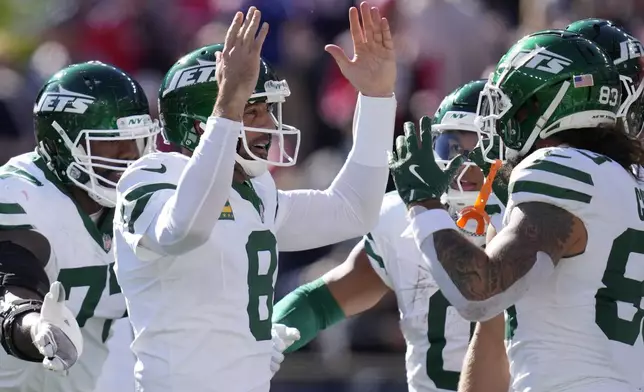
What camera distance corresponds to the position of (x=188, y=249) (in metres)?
3.31

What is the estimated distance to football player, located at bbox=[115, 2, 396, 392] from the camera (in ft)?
10.9

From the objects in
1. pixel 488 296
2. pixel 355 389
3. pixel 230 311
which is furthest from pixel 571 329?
pixel 355 389

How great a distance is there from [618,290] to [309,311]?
1657 mm

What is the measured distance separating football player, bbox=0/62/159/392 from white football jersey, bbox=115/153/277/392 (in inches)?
15.7

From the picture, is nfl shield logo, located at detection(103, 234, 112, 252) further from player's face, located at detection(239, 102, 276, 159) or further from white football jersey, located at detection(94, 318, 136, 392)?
player's face, located at detection(239, 102, 276, 159)

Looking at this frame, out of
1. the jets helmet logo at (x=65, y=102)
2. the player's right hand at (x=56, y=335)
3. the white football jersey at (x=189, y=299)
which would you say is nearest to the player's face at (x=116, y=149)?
the jets helmet logo at (x=65, y=102)

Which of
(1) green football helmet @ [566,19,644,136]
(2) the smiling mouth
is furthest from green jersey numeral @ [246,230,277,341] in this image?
(1) green football helmet @ [566,19,644,136]

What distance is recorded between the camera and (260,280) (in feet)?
11.8

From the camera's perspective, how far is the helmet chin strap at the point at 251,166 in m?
3.73

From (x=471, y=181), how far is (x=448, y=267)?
5.03 feet

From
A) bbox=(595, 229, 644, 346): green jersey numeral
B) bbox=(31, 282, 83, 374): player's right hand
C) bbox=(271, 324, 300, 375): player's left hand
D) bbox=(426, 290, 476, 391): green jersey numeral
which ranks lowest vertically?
bbox=(426, 290, 476, 391): green jersey numeral

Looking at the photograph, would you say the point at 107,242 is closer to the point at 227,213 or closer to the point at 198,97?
the point at 198,97

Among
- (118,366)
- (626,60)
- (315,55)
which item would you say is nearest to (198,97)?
(118,366)

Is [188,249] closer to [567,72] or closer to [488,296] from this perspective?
[488,296]
